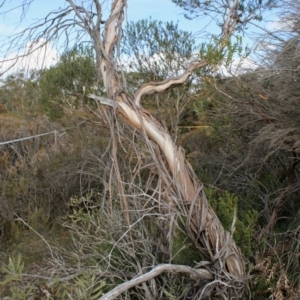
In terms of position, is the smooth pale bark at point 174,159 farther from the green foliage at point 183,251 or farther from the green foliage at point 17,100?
the green foliage at point 17,100

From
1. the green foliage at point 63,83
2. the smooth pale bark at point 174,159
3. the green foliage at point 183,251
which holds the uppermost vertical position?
the green foliage at point 63,83

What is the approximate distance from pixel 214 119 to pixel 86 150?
12.7 ft

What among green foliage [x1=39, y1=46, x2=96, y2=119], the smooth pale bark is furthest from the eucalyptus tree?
green foliage [x1=39, y1=46, x2=96, y2=119]

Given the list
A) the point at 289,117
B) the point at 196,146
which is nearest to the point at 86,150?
the point at 196,146

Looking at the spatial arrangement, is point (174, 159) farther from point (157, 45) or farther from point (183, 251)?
point (157, 45)

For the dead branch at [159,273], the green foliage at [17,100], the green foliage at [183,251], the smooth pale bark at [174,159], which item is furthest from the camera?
the green foliage at [17,100]

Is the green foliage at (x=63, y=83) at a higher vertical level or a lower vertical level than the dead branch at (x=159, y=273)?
higher

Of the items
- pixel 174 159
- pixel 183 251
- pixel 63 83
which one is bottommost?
pixel 183 251

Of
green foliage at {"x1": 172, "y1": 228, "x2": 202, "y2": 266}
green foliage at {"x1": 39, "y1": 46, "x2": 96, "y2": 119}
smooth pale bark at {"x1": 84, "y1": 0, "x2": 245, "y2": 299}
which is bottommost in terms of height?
green foliage at {"x1": 172, "y1": 228, "x2": 202, "y2": 266}

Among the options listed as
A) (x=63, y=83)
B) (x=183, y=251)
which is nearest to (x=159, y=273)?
(x=183, y=251)

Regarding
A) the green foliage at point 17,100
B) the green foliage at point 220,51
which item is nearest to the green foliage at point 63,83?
the green foliage at point 17,100

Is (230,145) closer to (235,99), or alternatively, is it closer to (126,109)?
(235,99)

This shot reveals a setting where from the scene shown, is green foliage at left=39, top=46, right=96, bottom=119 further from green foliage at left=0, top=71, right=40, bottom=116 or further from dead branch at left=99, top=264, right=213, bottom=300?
dead branch at left=99, top=264, right=213, bottom=300

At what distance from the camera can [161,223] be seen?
5496 millimetres
